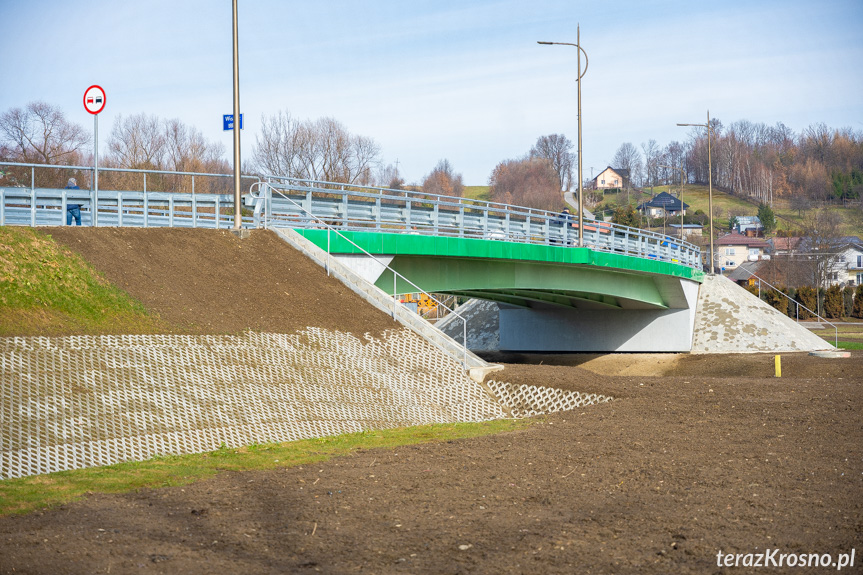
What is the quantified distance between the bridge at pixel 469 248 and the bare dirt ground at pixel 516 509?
24.1 ft

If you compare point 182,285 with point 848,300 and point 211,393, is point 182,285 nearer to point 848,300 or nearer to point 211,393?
point 211,393

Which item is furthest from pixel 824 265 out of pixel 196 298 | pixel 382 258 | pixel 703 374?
pixel 196 298

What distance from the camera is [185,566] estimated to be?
→ 6.54 meters

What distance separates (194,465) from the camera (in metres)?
10.7

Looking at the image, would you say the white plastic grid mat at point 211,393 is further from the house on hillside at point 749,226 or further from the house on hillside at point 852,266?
the house on hillside at point 749,226

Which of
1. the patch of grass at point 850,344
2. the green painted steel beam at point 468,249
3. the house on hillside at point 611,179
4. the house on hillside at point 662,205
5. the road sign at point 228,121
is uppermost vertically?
the house on hillside at point 611,179

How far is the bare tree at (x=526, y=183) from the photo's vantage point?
402ft

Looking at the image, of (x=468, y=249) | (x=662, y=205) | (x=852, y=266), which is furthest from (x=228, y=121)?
(x=662, y=205)

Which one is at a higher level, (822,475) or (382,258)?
(382,258)

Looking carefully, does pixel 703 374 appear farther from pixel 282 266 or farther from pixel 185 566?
pixel 185 566

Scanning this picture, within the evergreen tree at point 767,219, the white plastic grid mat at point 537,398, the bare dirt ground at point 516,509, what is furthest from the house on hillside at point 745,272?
the bare dirt ground at point 516,509

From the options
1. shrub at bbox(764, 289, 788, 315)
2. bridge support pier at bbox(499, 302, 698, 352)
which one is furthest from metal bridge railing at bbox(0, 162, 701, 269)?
shrub at bbox(764, 289, 788, 315)

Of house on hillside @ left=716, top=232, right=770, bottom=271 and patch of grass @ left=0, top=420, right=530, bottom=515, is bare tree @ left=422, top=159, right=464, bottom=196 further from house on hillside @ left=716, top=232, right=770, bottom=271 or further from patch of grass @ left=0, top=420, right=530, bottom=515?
patch of grass @ left=0, top=420, right=530, bottom=515

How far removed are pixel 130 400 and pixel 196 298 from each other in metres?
5.21
